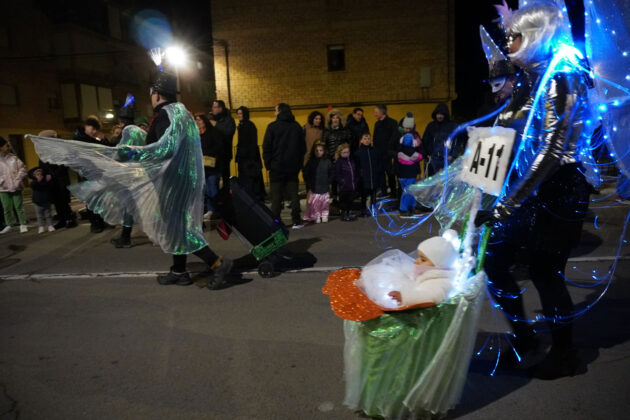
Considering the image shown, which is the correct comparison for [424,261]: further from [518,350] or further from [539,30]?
[539,30]

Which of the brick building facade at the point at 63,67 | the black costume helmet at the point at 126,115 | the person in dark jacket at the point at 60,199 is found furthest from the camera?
the brick building facade at the point at 63,67

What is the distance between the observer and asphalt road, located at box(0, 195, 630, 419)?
2605 millimetres

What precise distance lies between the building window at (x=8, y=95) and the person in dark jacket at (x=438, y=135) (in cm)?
2375

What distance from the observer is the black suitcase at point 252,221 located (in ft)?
16.1

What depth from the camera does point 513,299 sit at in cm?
287

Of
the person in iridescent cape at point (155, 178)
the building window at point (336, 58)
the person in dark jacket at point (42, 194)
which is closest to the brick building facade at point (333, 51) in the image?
the building window at point (336, 58)

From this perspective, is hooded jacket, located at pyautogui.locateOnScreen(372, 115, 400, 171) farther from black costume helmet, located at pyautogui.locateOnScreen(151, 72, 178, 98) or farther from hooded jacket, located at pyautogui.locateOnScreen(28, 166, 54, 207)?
hooded jacket, located at pyautogui.locateOnScreen(28, 166, 54, 207)

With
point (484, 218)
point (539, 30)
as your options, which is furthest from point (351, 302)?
point (539, 30)

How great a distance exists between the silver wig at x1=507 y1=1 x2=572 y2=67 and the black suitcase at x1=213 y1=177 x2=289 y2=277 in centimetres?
307

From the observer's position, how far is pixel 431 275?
229 centimetres

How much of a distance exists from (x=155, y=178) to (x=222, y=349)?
182 cm

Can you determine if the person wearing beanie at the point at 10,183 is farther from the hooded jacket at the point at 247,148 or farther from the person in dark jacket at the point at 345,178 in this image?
the person in dark jacket at the point at 345,178

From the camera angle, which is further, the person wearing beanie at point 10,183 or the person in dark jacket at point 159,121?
the person wearing beanie at point 10,183

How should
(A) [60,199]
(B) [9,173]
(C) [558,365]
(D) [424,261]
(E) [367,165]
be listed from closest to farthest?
(D) [424,261]
(C) [558,365]
(B) [9,173]
(E) [367,165]
(A) [60,199]
